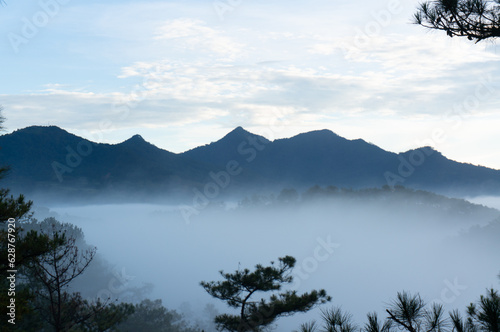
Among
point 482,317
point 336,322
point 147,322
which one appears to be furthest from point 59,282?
point 147,322

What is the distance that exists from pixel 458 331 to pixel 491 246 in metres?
101

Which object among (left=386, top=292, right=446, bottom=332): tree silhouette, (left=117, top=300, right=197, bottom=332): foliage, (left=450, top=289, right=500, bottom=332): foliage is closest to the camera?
(left=450, top=289, right=500, bottom=332): foliage

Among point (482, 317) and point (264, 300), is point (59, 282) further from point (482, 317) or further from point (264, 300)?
point (482, 317)

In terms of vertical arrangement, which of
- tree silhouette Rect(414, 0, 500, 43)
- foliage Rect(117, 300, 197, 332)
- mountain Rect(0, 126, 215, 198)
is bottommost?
foliage Rect(117, 300, 197, 332)

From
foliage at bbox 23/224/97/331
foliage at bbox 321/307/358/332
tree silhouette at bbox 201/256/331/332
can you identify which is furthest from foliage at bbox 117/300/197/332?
foliage at bbox 321/307/358/332

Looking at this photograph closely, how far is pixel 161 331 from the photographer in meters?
34.0

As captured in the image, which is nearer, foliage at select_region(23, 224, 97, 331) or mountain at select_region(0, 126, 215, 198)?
foliage at select_region(23, 224, 97, 331)

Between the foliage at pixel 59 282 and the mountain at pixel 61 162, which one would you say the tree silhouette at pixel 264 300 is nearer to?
the foliage at pixel 59 282

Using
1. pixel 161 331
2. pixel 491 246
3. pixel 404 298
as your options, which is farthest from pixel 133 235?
pixel 404 298

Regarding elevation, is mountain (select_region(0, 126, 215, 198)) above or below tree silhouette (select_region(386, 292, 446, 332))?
above

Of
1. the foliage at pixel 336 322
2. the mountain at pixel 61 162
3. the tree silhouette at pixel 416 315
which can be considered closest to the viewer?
the tree silhouette at pixel 416 315

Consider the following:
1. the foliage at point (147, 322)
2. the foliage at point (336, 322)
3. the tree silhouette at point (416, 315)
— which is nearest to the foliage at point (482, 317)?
the tree silhouette at point (416, 315)

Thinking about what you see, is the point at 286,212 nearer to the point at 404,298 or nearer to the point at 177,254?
the point at 177,254

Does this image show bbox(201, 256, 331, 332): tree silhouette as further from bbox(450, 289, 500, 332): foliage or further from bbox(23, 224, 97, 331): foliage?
bbox(450, 289, 500, 332): foliage
